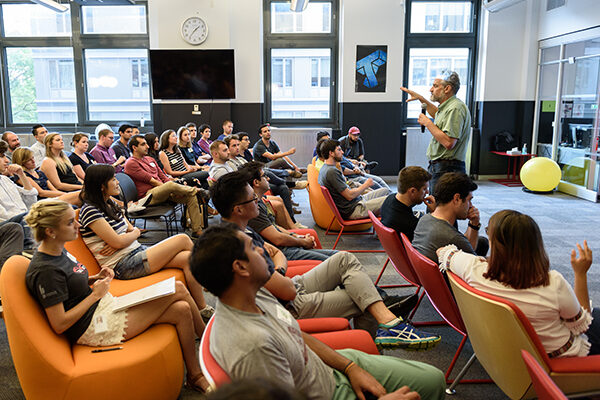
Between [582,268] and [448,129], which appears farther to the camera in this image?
[448,129]

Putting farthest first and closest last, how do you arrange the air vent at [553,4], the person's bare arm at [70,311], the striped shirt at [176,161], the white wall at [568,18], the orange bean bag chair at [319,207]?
1. the air vent at [553,4]
2. the white wall at [568,18]
3. the striped shirt at [176,161]
4. the orange bean bag chair at [319,207]
5. the person's bare arm at [70,311]

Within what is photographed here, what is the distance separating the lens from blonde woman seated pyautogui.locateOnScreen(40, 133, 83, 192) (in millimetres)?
5262

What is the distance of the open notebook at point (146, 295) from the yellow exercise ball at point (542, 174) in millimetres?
7420

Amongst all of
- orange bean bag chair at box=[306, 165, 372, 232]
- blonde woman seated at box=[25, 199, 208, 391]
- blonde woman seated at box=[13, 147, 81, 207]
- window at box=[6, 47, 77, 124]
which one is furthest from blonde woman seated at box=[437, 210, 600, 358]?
window at box=[6, 47, 77, 124]

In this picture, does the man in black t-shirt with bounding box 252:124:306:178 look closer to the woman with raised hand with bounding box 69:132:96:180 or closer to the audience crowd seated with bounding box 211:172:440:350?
the woman with raised hand with bounding box 69:132:96:180

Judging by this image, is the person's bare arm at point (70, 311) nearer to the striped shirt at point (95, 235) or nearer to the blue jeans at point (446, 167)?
the striped shirt at point (95, 235)

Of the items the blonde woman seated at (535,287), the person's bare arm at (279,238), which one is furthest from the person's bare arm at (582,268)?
the person's bare arm at (279,238)

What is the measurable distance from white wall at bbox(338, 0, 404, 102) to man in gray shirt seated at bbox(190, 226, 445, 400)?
842 centimetres

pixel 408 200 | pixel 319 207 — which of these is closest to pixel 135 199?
pixel 319 207

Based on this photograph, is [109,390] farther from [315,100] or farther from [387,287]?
[315,100]

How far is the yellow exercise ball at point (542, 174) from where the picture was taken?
819 centimetres

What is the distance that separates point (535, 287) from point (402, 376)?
657 millimetres

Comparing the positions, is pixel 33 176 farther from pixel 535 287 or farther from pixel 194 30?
pixel 194 30

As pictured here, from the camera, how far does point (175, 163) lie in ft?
22.0
